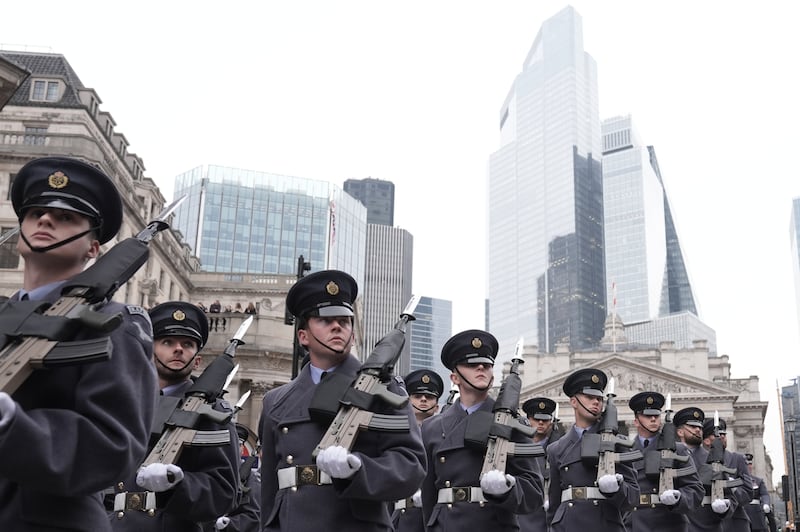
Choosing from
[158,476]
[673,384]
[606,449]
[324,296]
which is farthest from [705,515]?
[673,384]

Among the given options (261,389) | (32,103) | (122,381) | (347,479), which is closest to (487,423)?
(347,479)

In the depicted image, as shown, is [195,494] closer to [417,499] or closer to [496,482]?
[496,482]

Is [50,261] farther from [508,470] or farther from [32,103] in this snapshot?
[32,103]

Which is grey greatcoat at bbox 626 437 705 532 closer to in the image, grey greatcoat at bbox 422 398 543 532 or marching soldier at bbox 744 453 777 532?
grey greatcoat at bbox 422 398 543 532

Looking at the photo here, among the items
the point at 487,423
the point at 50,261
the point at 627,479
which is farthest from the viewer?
the point at 627,479

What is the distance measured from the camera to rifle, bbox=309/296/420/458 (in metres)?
5.00

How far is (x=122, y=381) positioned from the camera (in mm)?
3455

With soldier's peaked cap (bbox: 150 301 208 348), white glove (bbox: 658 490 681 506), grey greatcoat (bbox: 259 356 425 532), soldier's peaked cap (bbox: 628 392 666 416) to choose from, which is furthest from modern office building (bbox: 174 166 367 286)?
grey greatcoat (bbox: 259 356 425 532)

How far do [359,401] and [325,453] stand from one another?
0.55 m

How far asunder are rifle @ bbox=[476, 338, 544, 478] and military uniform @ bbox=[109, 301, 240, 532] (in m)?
2.17

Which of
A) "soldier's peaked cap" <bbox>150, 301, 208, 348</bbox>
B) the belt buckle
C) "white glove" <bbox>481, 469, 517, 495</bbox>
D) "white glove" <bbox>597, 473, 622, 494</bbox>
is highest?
"soldier's peaked cap" <bbox>150, 301, 208, 348</bbox>

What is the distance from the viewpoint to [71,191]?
3.93 meters

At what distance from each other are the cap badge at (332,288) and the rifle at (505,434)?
2316mm

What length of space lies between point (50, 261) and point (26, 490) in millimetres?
1021
